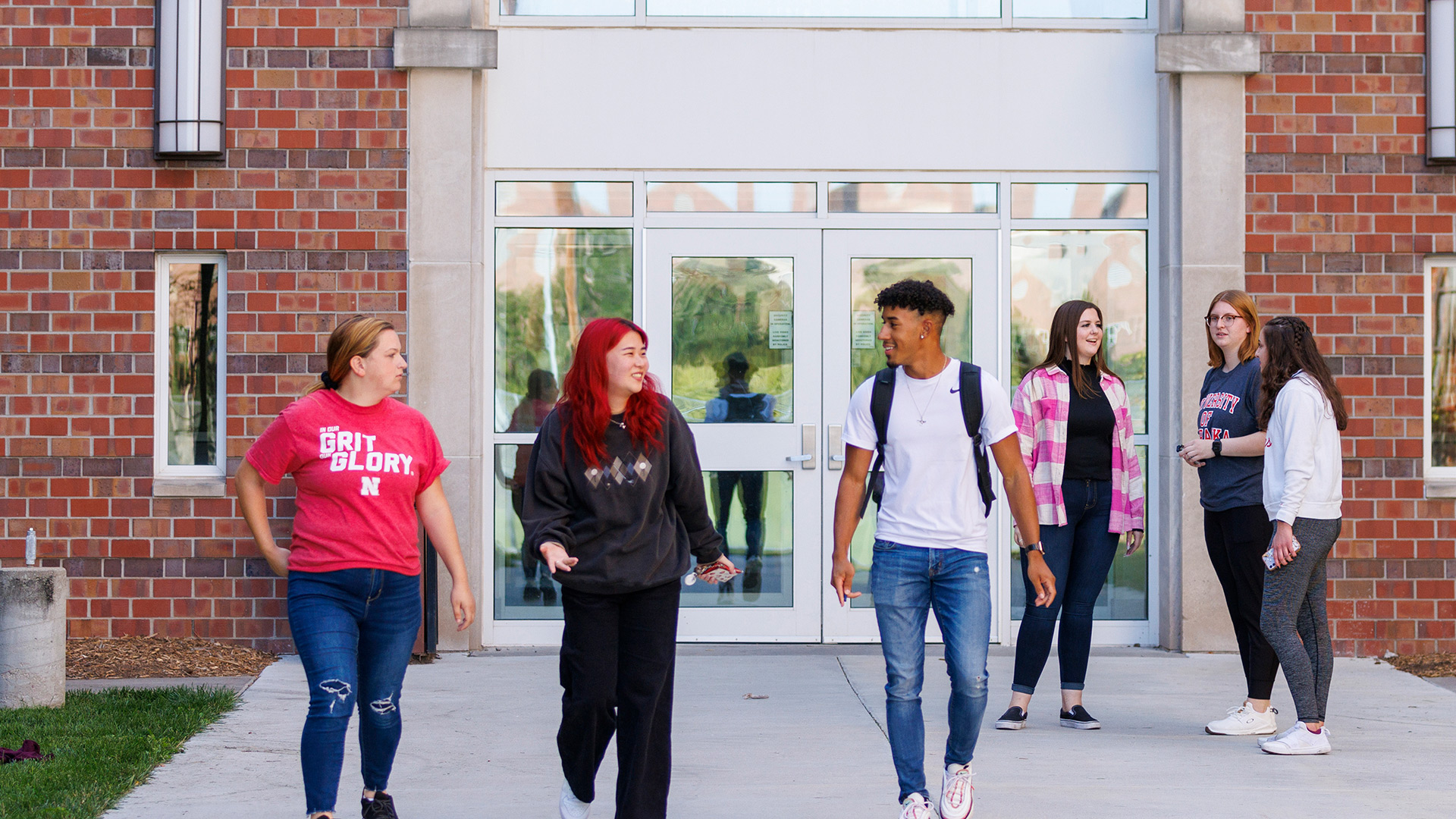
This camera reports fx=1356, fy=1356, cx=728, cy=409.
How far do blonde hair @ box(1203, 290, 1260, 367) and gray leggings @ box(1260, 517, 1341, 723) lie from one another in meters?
0.84

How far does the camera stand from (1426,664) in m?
7.75

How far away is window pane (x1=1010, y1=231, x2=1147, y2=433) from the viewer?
8414 millimetres

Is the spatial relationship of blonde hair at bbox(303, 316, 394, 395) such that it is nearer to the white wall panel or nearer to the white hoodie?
the white hoodie

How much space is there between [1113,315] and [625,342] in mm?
5087

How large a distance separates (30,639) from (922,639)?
438 centimetres

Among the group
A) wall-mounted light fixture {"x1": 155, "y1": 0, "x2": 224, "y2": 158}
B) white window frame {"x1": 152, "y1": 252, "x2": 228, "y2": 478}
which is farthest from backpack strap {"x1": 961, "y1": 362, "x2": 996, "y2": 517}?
wall-mounted light fixture {"x1": 155, "y1": 0, "x2": 224, "y2": 158}

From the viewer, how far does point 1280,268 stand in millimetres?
8125

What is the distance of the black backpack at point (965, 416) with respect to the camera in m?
4.44

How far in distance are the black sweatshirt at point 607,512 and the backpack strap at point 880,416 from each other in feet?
2.34

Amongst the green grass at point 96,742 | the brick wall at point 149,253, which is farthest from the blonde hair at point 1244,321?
the green grass at point 96,742

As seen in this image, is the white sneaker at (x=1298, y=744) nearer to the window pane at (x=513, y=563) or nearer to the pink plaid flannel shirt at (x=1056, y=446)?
the pink plaid flannel shirt at (x=1056, y=446)

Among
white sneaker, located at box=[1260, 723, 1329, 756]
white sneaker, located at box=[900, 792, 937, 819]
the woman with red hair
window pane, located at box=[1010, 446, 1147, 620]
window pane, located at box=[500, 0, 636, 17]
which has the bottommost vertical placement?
white sneaker, located at box=[1260, 723, 1329, 756]

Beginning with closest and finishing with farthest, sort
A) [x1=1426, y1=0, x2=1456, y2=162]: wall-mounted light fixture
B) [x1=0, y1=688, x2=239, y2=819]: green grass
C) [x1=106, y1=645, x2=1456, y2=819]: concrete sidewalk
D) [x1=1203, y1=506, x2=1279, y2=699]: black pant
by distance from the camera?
[x1=0, y1=688, x2=239, y2=819]: green grass → [x1=106, y1=645, x2=1456, y2=819]: concrete sidewalk → [x1=1203, y1=506, x2=1279, y2=699]: black pant → [x1=1426, y1=0, x2=1456, y2=162]: wall-mounted light fixture

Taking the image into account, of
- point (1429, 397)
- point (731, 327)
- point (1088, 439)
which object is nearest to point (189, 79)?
point (731, 327)
